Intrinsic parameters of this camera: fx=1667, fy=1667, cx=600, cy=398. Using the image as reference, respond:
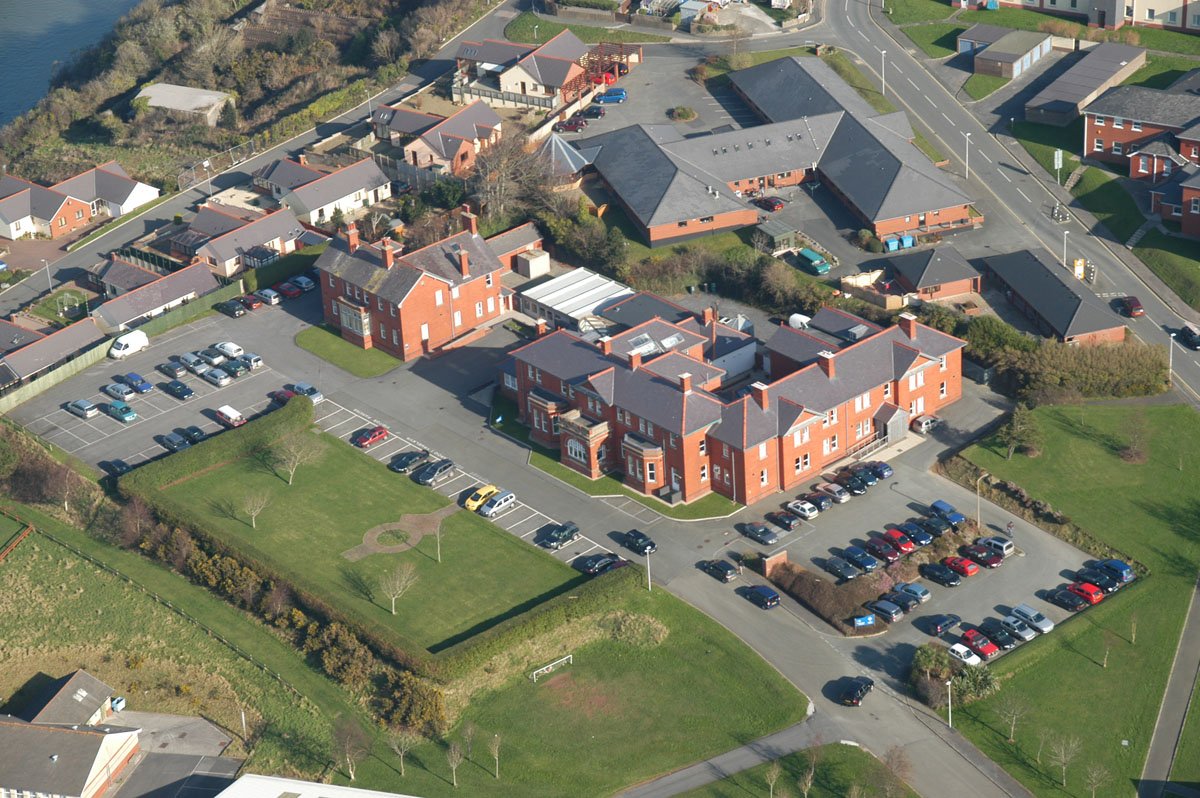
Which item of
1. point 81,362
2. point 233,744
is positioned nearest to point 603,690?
point 233,744

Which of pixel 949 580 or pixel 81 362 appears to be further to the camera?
pixel 81 362

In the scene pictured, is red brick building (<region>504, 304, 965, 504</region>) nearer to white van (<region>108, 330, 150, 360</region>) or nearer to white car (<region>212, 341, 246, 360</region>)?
white car (<region>212, 341, 246, 360</region>)

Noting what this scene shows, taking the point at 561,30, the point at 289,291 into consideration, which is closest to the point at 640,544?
the point at 289,291

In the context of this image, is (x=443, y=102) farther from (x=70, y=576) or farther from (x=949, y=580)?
(x=949, y=580)

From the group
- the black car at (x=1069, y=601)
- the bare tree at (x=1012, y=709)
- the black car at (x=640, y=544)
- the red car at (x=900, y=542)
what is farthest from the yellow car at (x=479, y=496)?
the black car at (x=1069, y=601)

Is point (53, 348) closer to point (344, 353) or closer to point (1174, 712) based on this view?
point (344, 353)
